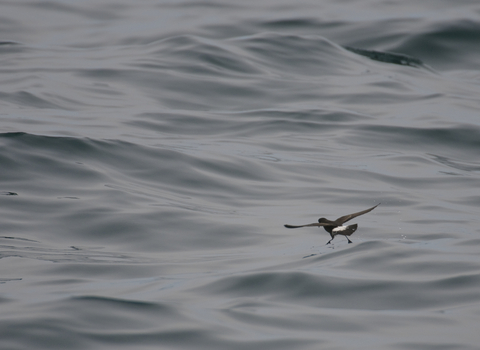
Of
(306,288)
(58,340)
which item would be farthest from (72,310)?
(306,288)

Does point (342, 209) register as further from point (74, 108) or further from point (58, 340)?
point (74, 108)

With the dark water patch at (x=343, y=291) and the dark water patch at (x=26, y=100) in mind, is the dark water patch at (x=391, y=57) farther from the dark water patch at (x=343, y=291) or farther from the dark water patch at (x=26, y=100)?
the dark water patch at (x=343, y=291)

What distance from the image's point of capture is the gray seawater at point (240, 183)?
13.2 feet

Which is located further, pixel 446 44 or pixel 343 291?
A: pixel 446 44

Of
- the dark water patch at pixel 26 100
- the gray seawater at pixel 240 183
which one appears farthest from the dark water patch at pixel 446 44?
the dark water patch at pixel 26 100

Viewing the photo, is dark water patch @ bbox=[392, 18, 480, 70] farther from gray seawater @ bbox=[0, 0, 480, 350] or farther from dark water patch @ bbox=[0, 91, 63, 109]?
dark water patch @ bbox=[0, 91, 63, 109]

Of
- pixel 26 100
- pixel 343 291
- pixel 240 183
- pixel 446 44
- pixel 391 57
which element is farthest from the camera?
pixel 446 44

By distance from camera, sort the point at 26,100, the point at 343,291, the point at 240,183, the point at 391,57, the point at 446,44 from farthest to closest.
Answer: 1. the point at 446,44
2. the point at 391,57
3. the point at 26,100
4. the point at 240,183
5. the point at 343,291

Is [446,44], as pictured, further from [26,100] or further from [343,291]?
[343,291]

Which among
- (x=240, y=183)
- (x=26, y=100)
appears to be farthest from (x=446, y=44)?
(x=26, y=100)

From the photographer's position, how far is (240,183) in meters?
7.70

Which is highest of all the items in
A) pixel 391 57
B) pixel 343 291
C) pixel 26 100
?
pixel 391 57

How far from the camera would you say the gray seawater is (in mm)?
4031

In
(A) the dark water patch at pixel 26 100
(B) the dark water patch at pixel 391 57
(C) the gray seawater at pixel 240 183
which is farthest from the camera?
(B) the dark water patch at pixel 391 57
